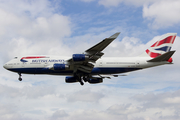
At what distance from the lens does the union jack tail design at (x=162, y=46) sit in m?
37.0

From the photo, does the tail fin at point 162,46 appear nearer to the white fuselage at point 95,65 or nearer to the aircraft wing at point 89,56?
the white fuselage at point 95,65

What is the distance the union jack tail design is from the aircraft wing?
11493 millimetres

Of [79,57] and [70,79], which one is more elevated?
[79,57]

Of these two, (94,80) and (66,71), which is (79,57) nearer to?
(66,71)

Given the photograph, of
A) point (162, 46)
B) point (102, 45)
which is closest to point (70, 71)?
point (102, 45)

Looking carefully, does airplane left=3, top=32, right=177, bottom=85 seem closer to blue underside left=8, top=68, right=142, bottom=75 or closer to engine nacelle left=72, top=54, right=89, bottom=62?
blue underside left=8, top=68, right=142, bottom=75

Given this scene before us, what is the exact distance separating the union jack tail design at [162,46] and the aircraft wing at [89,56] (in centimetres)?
1149

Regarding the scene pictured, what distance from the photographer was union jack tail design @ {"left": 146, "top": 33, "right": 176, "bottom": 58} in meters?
37.0

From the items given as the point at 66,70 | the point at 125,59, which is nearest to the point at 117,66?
the point at 125,59

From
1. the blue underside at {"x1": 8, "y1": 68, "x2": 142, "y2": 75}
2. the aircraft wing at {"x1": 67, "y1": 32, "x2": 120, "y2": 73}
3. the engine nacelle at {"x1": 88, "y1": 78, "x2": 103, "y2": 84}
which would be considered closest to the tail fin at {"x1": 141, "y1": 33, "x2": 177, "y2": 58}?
the blue underside at {"x1": 8, "y1": 68, "x2": 142, "y2": 75}

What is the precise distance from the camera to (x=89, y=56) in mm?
29453

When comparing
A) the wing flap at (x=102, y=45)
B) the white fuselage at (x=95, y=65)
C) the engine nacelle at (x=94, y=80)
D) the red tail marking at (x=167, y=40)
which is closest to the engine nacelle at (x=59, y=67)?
the white fuselage at (x=95, y=65)

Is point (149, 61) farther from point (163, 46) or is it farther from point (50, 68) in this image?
point (50, 68)

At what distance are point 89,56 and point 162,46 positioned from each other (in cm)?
1482
